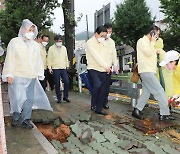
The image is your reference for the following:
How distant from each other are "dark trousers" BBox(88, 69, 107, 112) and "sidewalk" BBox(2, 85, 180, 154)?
27 cm

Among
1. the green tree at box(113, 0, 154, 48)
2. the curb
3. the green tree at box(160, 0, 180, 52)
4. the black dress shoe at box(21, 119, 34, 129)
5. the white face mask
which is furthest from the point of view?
the green tree at box(113, 0, 154, 48)

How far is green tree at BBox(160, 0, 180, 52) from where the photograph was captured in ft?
38.5

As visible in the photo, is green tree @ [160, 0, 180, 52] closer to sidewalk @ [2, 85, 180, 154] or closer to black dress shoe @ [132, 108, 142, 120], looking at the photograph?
sidewalk @ [2, 85, 180, 154]

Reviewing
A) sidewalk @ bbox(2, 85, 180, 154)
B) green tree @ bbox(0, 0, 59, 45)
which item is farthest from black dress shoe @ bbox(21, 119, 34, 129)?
green tree @ bbox(0, 0, 59, 45)

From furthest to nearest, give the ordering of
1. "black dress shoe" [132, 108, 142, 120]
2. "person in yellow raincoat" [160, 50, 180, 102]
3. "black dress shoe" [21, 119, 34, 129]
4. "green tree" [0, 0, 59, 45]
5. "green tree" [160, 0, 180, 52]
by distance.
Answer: "green tree" [160, 0, 180, 52] → "green tree" [0, 0, 59, 45] → "black dress shoe" [132, 108, 142, 120] → "person in yellow raincoat" [160, 50, 180, 102] → "black dress shoe" [21, 119, 34, 129]

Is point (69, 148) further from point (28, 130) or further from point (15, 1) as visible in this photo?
point (15, 1)

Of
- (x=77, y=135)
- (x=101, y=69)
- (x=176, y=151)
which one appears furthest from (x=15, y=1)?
(x=176, y=151)

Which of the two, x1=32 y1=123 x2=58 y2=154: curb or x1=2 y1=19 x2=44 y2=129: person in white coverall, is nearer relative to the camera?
x1=32 y1=123 x2=58 y2=154: curb

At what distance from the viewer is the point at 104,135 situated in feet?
15.6

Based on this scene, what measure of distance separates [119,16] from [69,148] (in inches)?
749

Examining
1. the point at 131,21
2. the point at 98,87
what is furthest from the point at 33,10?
the point at 131,21

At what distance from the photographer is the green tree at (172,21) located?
11.7 meters

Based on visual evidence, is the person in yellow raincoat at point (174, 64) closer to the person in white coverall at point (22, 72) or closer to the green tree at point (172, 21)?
the person in white coverall at point (22, 72)

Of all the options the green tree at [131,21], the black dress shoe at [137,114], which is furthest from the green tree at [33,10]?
the green tree at [131,21]
